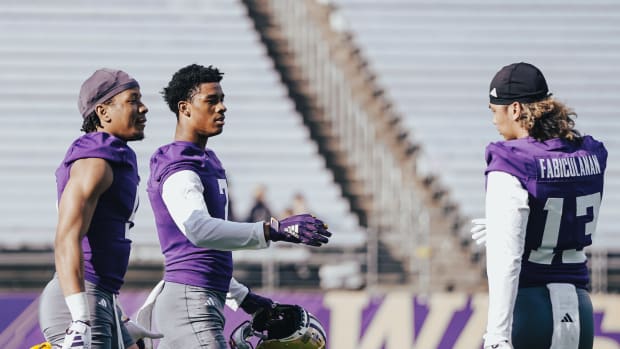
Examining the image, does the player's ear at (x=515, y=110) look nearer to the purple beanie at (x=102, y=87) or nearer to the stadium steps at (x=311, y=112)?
the purple beanie at (x=102, y=87)

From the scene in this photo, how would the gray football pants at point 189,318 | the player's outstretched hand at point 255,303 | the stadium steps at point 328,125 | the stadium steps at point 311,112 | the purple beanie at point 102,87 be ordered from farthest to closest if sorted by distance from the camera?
1. the stadium steps at point 311,112
2. the stadium steps at point 328,125
3. the player's outstretched hand at point 255,303
4. the gray football pants at point 189,318
5. the purple beanie at point 102,87

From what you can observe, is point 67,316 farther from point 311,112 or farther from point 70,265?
point 311,112

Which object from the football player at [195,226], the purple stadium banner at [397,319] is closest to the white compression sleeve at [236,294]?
the football player at [195,226]

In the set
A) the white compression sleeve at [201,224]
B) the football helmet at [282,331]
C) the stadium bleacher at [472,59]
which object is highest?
→ the stadium bleacher at [472,59]

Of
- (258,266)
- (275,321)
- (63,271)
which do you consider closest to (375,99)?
(258,266)

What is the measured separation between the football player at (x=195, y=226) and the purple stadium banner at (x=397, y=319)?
181 inches

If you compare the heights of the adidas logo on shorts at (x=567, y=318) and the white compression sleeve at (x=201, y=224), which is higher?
the white compression sleeve at (x=201, y=224)

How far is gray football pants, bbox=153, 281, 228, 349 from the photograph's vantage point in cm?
527

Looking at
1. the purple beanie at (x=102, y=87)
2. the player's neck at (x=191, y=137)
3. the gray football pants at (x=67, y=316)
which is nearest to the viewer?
the gray football pants at (x=67, y=316)

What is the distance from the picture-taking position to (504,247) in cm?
464

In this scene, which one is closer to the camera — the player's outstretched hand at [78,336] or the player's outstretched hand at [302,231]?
the player's outstretched hand at [78,336]

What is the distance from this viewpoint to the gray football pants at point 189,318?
527cm

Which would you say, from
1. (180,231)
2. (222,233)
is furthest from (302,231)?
(180,231)

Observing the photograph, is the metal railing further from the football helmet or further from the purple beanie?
the purple beanie
